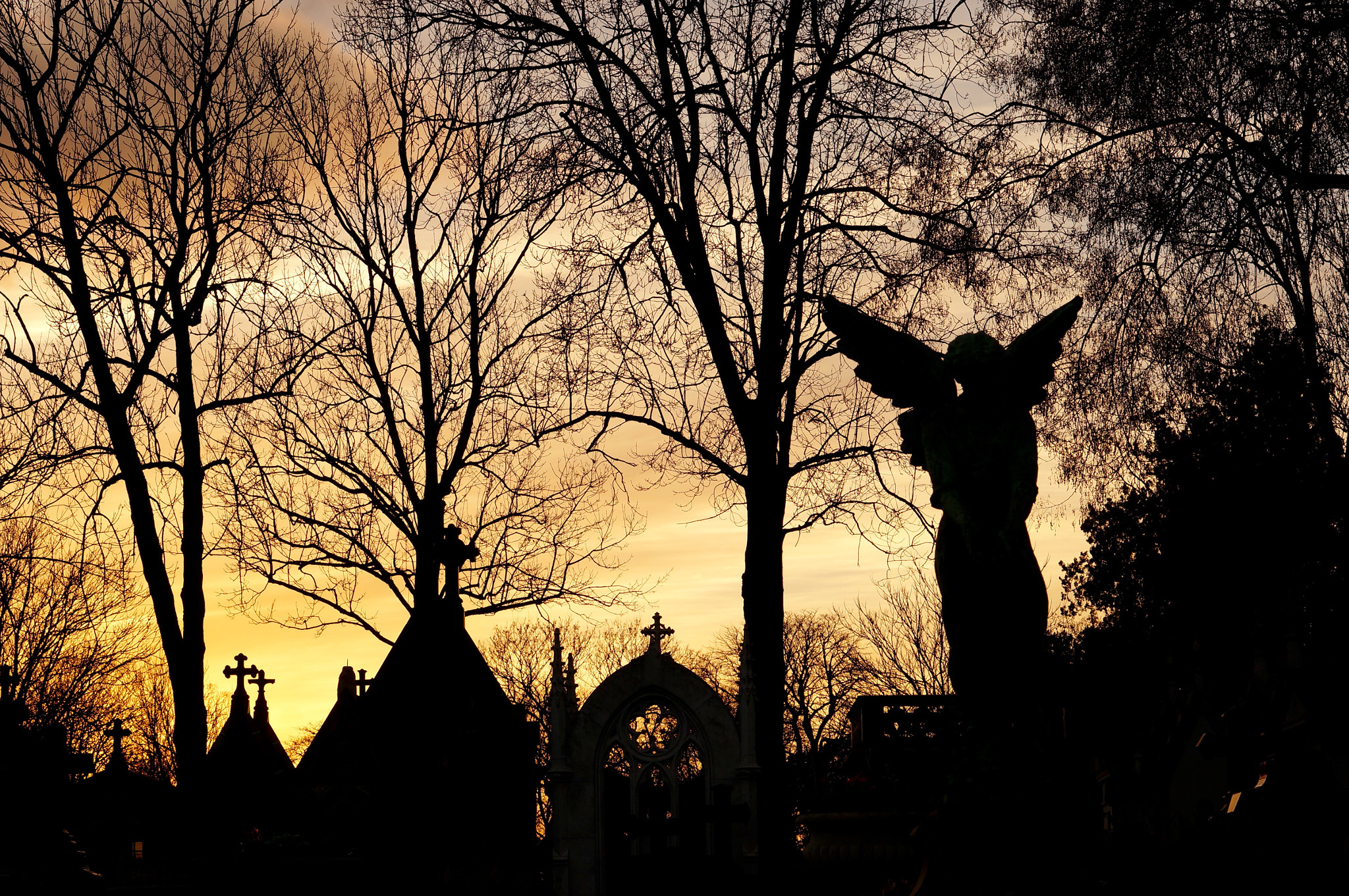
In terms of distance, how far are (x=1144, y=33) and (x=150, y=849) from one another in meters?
13.0

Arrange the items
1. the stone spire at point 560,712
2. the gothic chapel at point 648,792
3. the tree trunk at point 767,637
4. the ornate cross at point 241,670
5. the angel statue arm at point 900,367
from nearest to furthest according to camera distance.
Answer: the angel statue arm at point 900,367 < the tree trunk at point 767,637 < the gothic chapel at point 648,792 < the stone spire at point 560,712 < the ornate cross at point 241,670

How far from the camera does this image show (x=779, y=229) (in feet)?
48.6

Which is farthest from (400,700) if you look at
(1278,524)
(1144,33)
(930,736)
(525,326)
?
(1278,524)

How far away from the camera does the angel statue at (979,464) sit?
7.03 meters

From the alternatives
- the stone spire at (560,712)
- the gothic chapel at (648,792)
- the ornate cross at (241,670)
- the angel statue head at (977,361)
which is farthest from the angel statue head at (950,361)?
the ornate cross at (241,670)

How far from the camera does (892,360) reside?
25.3 feet

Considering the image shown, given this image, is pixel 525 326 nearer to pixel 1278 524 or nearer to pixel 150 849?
pixel 150 849

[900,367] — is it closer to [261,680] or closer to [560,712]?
[560,712]

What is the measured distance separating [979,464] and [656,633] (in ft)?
29.0

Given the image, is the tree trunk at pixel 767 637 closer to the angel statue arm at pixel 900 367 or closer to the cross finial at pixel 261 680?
the angel statue arm at pixel 900 367

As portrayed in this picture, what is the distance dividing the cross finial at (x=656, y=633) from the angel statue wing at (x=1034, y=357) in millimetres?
8359

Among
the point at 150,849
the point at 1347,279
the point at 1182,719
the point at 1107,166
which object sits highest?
the point at 1107,166

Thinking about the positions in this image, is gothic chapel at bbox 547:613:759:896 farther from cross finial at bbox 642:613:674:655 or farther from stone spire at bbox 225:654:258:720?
stone spire at bbox 225:654:258:720

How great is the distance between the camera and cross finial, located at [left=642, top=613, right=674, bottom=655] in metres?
15.4
